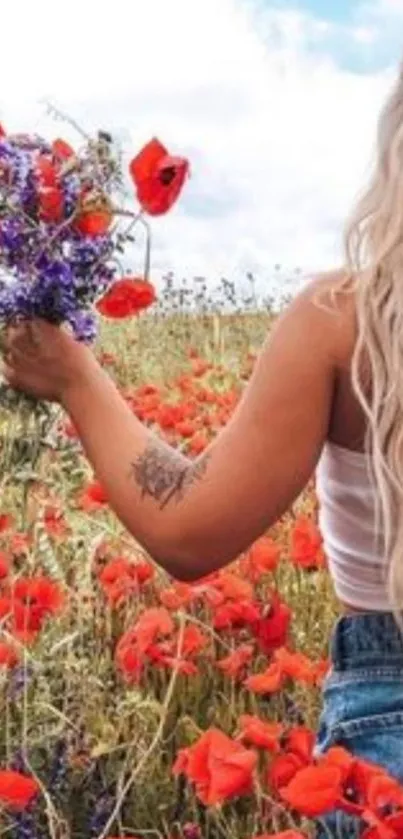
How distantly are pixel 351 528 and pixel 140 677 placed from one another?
137 cm

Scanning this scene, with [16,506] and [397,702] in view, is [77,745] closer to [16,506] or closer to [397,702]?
[397,702]

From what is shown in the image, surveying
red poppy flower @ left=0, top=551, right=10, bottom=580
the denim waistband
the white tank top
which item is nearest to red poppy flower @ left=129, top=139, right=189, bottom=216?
the white tank top

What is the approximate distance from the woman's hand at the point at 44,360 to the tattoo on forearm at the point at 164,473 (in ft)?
0.35

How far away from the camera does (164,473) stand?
2328 mm

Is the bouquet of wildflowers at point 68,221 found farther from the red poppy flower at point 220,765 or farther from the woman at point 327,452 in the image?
the red poppy flower at point 220,765

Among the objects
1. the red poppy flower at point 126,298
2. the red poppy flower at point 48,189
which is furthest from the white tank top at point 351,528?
the red poppy flower at point 48,189

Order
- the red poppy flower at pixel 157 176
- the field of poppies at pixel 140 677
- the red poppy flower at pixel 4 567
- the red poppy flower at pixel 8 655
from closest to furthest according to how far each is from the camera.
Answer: the red poppy flower at pixel 157 176
the field of poppies at pixel 140 677
the red poppy flower at pixel 8 655
the red poppy flower at pixel 4 567

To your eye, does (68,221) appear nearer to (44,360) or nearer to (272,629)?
(44,360)

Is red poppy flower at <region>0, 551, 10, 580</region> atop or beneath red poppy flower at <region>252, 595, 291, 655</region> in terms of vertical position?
atop

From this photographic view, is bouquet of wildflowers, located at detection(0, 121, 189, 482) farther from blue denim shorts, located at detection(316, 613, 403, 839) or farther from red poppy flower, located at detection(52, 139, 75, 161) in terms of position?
blue denim shorts, located at detection(316, 613, 403, 839)

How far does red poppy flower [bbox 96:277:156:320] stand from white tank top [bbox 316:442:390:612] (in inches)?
9.6

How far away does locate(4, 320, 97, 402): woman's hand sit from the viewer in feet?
7.63

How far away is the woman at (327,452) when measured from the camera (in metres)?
2.15

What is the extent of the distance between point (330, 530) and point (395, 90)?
461mm
